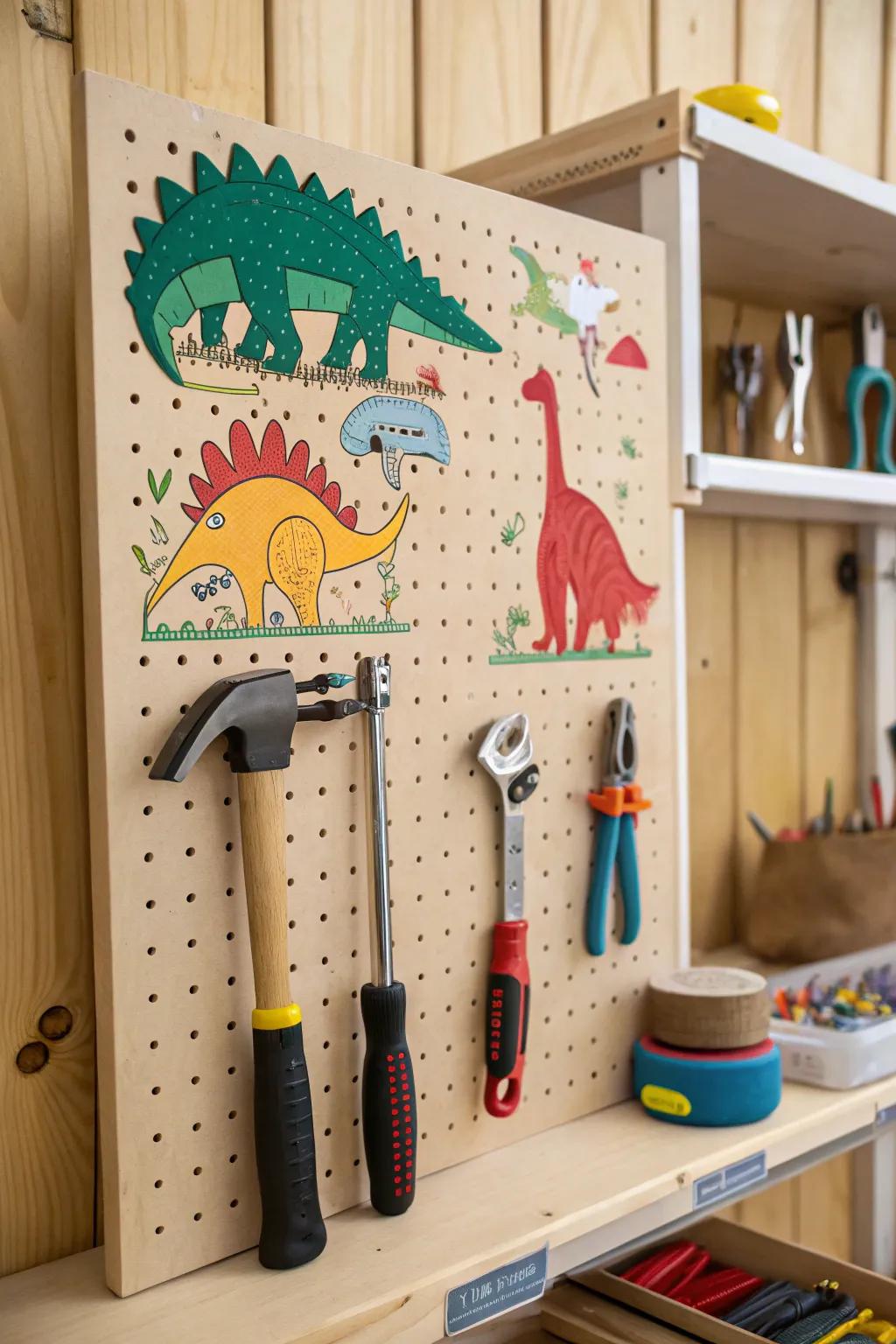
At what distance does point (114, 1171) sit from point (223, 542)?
0.44m

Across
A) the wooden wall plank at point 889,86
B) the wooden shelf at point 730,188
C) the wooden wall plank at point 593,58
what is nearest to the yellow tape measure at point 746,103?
the wooden shelf at point 730,188

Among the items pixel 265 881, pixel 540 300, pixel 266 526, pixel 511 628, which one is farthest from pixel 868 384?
pixel 265 881

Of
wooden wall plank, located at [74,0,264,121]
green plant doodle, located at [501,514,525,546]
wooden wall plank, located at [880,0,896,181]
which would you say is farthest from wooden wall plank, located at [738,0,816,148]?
green plant doodle, located at [501,514,525,546]

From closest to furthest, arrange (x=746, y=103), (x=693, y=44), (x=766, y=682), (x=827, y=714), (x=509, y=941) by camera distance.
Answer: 1. (x=509, y=941)
2. (x=746, y=103)
3. (x=693, y=44)
4. (x=766, y=682)
5. (x=827, y=714)

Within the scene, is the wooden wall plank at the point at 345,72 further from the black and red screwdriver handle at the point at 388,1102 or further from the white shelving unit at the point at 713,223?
the black and red screwdriver handle at the point at 388,1102

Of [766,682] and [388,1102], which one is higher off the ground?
[766,682]

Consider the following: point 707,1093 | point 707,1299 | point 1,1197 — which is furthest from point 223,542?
point 707,1299

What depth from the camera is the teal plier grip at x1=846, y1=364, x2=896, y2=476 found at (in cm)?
173

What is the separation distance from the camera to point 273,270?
933 mm

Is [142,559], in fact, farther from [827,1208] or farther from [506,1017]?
[827,1208]

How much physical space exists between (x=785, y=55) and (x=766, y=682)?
90 cm

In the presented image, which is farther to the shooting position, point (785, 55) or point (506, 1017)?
point (785, 55)

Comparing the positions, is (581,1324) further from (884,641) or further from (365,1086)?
(884,641)

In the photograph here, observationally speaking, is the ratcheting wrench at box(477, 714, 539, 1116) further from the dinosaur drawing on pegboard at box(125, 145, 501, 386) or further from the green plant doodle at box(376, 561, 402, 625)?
the dinosaur drawing on pegboard at box(125, 145, 501, 386)
